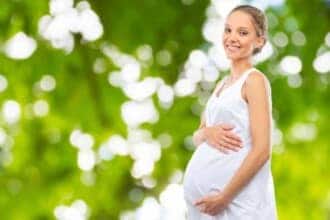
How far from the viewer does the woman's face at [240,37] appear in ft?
5.62

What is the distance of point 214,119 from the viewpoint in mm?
1721

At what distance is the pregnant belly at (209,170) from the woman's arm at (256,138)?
2 cm

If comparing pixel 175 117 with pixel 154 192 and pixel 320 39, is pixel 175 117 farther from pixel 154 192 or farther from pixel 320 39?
pixel 320 39

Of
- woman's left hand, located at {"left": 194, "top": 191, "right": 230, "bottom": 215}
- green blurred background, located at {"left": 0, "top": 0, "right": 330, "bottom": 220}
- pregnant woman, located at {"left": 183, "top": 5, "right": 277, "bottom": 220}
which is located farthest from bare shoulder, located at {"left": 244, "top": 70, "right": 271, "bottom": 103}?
green blurred background, located at {"left": 0, "top": 0, "right": 330, "bottom": 220}

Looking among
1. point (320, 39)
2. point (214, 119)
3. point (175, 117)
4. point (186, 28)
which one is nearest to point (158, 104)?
point (175, 117)

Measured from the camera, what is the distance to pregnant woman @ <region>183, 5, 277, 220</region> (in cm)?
165

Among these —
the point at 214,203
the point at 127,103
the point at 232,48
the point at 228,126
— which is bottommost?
the point at 214,203

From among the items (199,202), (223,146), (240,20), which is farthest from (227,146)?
(240,20)

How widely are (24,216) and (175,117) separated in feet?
2.39

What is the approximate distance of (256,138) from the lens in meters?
1.65

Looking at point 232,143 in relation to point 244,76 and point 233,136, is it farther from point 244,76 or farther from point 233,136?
point 244,76

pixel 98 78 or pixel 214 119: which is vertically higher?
pixel 98 78

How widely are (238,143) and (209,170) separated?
0.07m

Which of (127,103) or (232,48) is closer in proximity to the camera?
(232,48)
